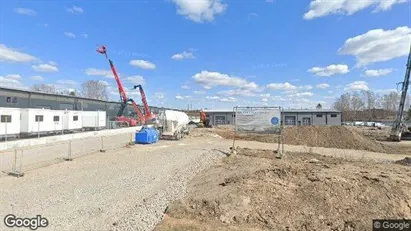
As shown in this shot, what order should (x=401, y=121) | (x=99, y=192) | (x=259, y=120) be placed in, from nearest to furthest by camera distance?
(x=99, y=192) < (x=259, y=120) < (x=401, y=121)

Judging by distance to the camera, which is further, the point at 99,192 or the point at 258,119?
the point at 258,119

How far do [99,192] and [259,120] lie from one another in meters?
10.3

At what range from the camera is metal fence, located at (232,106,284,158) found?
1556 centimetres

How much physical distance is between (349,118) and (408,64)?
2530 inches

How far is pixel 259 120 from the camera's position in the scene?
15938mm

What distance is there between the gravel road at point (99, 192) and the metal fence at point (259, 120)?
13.2ft

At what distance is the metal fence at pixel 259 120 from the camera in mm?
15562

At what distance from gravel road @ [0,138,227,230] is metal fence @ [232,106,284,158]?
4033mm

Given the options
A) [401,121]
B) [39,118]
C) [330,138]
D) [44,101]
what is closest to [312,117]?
[401,121]

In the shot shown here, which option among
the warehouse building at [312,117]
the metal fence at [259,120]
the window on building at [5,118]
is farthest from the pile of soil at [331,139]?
the warehouse building at [312,117]

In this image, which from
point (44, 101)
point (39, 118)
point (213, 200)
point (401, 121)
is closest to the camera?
point (213, 200)

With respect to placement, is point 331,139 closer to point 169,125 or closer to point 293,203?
point 169,125

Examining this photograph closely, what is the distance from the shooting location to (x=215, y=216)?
6188mm

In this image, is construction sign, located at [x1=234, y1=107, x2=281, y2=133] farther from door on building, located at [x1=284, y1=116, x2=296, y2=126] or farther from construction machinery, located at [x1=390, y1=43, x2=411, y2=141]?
door on building, located at [x1=284, y1=116, x2=296, y2=126]
